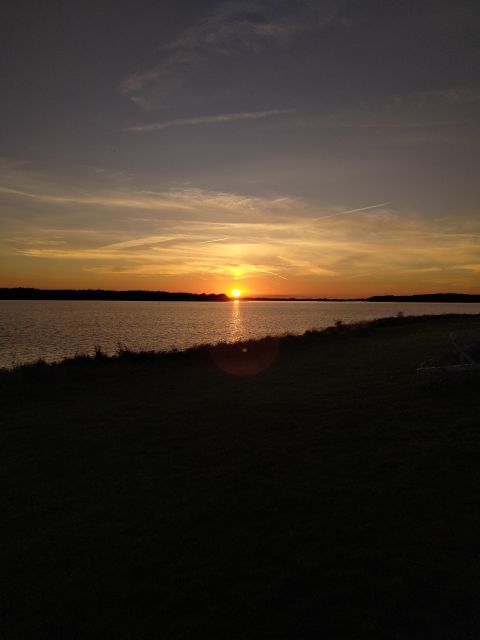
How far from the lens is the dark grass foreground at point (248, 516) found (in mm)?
4562

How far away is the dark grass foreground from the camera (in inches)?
180

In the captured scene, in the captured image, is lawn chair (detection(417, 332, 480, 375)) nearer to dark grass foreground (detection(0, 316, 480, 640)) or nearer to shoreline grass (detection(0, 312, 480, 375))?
dark grass foreground (detection(0, 316, 480, 640))

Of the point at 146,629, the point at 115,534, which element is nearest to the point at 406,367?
the point at 115,534

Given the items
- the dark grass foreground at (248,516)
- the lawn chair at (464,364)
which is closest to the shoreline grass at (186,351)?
the dark grass foreground at (248,516)

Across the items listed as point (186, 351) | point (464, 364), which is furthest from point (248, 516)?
point (186, 351)

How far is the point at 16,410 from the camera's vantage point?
13.8 metres

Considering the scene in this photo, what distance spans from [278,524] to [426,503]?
2244 millimetres

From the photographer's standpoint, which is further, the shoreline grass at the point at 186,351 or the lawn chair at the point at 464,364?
the shoreline grass at the point at 186,351

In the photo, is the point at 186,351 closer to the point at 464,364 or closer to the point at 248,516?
the point at 464,364

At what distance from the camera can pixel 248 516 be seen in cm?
644

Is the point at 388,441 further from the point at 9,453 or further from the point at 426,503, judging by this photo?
the point at 9,453

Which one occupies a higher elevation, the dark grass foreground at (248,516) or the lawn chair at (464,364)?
the lawn chair at (464,364)

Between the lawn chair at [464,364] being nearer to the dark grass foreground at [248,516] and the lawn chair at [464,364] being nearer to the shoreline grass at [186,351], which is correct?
the dark grass foreground at [248,516]

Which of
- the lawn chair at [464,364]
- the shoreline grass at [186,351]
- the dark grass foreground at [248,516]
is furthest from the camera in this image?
the shoreline grass at [186,351]
